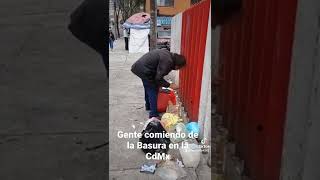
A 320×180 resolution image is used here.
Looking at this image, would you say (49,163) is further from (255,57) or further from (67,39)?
(67,39)

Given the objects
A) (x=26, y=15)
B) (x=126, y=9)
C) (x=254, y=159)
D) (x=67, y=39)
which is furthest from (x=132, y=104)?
(x=126, y=9)

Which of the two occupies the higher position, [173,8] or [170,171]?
[173,8]

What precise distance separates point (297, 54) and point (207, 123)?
283 cm

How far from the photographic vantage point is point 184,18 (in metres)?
7.44

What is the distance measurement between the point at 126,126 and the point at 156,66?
0.98m

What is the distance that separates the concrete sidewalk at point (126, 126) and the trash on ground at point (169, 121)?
1.24 feet

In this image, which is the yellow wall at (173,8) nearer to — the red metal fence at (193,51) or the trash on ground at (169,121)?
the red metal fence at (193,51)

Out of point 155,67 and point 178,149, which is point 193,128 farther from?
point 155,67

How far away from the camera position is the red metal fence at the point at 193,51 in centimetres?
533

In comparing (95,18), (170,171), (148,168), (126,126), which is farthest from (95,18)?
(170,171)

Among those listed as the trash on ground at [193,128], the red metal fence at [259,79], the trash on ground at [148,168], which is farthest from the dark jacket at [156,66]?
the red metal fence at [259,79]

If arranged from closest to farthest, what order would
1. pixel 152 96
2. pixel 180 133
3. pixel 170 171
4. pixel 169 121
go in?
1. pixel 170 171
2. pixel 180 133
3. pixel 169 121
4. pixel 152 96

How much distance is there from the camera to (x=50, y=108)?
20.8 ft

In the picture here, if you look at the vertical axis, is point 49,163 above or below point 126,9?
below
